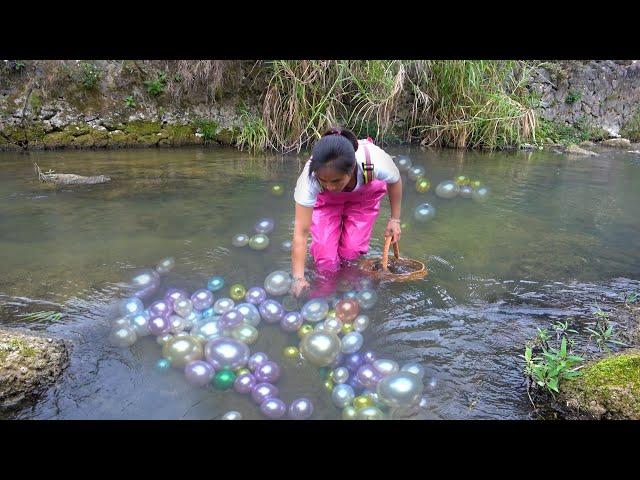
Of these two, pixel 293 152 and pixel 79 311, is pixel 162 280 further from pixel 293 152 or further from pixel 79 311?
pixel 293 152

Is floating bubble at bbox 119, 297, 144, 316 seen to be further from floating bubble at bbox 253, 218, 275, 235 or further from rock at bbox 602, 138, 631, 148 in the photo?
rock at bbox 602, 138, 631, 148

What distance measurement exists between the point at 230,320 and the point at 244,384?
A: 17.7 inches

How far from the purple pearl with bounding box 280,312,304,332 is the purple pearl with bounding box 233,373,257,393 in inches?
18.2

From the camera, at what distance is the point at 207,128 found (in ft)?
A: 27.8

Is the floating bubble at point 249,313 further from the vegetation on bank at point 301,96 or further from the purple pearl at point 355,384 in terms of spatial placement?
the vegetation on bank at point 301,96

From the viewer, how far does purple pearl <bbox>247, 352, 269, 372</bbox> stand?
232cm

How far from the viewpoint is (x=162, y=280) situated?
3330mm

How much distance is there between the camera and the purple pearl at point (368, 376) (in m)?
2.20

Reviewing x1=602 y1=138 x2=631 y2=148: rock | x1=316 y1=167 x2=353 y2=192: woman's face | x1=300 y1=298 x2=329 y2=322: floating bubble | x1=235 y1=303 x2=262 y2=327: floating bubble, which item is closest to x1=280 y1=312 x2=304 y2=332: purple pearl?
x1=300 y1=298 x2=329 y2=322: floating bubble

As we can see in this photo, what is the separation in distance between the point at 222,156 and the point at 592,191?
560 centimetres

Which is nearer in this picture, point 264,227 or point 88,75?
point 264,227

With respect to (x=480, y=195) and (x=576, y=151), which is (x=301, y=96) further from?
(x=576, y=151)

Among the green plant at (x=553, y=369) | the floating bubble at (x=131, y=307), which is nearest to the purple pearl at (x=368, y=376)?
the green plant at (x=553, y=369)

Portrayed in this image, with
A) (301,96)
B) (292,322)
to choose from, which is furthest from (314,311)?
(301,96)
